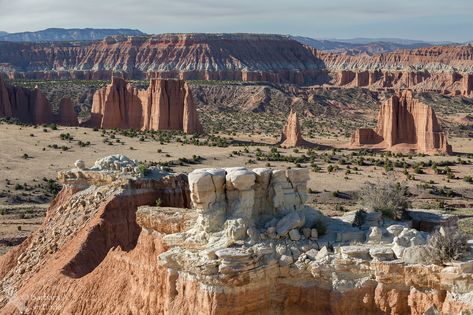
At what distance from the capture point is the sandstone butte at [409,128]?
7694 centimetres

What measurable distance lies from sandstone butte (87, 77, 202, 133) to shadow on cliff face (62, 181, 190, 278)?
69.7m

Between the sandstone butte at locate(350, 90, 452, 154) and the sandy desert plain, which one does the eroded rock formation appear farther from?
the sandstone butte at locate(350, 90, 452, 154)

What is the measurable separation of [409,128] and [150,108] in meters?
35.8

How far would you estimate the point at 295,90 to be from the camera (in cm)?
16850

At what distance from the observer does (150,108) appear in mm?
93875

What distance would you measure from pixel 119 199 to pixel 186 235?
322 inches

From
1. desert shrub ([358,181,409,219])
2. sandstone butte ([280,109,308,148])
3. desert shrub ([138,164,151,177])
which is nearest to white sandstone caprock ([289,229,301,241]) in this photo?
desert shrub ([358,181,409,219])

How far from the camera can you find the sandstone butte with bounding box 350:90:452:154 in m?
76.9

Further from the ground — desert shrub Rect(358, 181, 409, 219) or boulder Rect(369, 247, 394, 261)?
desert shrub Rect(358, 181, 409, 219)

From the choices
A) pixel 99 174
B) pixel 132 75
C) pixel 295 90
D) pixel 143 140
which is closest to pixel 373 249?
pixel 99 174

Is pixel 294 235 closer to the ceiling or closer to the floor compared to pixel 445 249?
closer to the floor

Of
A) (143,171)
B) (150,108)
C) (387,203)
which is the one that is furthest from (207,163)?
(387,203)

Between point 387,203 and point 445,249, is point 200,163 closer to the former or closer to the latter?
point 387,203

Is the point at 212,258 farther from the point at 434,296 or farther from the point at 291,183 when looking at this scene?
the point at 434,296
